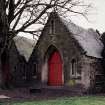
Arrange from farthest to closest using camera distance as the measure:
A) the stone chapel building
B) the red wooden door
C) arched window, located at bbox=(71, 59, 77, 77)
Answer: the red wooden door → arched window, located at bbox=(71, 59, 77, 77) → the stone chapel building

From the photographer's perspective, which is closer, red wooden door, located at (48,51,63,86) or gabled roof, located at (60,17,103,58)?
gabled roof, located at (60,17,103,58)

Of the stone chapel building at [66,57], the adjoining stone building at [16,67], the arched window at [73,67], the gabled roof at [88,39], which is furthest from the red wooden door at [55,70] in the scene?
the adjoining stone building at [16,67]

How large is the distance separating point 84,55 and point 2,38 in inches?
338

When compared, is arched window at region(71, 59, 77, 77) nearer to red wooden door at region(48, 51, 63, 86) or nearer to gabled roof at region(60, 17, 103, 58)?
gabled roof at region(60, 17, 103, 58)

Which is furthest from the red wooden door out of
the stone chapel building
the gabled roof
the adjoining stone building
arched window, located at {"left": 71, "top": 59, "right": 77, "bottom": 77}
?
the adjoining stone building

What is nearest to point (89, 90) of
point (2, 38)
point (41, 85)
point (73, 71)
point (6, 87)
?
point (73, 71)

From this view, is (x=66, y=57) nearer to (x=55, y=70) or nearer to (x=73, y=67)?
(x=73, y=67)

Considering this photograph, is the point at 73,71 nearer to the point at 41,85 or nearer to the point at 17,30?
the point at 41,85

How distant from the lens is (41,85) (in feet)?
116

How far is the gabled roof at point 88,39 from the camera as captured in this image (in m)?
32.9

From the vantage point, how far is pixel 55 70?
1395 inches

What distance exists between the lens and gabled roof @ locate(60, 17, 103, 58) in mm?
32938

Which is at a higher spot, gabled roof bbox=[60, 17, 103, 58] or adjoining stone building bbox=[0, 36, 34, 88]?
gabled roof bbox=[60, 17, 103, 58]

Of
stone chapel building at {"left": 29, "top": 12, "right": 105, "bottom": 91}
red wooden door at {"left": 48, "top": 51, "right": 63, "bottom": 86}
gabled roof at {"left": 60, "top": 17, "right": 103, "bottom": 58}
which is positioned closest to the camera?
stone chapel building at {"left": 29, "top": 12, "right": 105, "bottom": 91}
